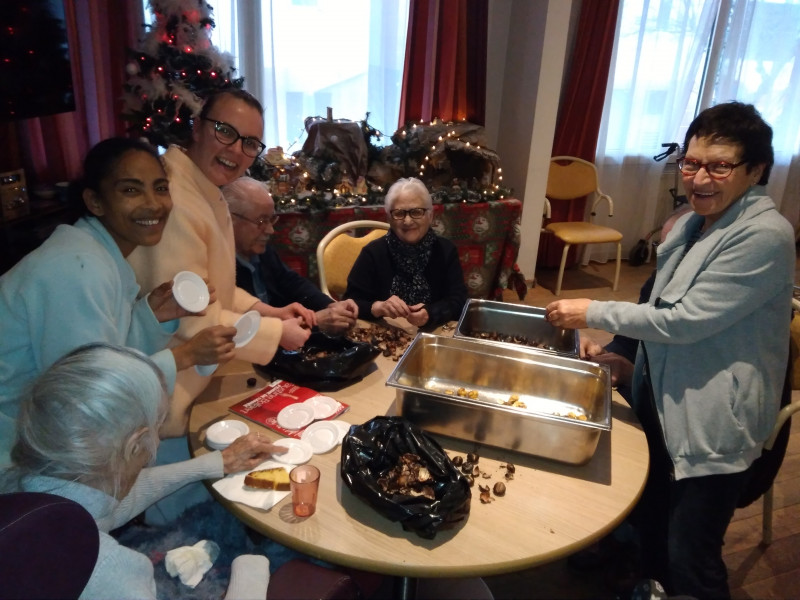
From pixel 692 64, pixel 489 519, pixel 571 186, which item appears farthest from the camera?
pixel 692 64

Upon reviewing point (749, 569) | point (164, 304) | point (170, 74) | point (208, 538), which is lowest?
point (749, 569)

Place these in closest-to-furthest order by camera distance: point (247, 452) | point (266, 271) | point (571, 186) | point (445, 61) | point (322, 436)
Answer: point (247, 452)
point (322, 436)
point (266, 271)
point (445, 61)
point (571, 186)

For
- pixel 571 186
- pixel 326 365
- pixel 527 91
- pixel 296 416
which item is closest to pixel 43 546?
pixel 296 416

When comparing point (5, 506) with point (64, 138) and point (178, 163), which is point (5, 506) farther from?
point (64, 138)

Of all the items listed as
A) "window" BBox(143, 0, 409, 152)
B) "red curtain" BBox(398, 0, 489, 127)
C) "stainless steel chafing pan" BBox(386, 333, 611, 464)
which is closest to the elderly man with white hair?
"stainless steel chafing pan" BBox(386, 333, 611, 464)

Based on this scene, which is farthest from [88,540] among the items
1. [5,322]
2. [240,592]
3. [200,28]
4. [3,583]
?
[200,28]

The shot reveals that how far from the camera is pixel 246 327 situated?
4.58 ft

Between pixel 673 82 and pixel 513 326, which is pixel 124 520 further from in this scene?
pixel 673 82

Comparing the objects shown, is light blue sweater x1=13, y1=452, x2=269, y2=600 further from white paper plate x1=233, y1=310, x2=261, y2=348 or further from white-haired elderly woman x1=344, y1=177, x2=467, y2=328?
white-haired elderly woman x1=344, y1=177, x2=467, y2=328

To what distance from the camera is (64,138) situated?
121 inches

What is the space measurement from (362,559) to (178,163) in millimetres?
1183

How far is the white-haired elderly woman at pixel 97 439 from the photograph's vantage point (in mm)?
846

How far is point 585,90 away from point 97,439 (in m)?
4.77

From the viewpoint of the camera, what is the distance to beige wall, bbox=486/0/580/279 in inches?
158
